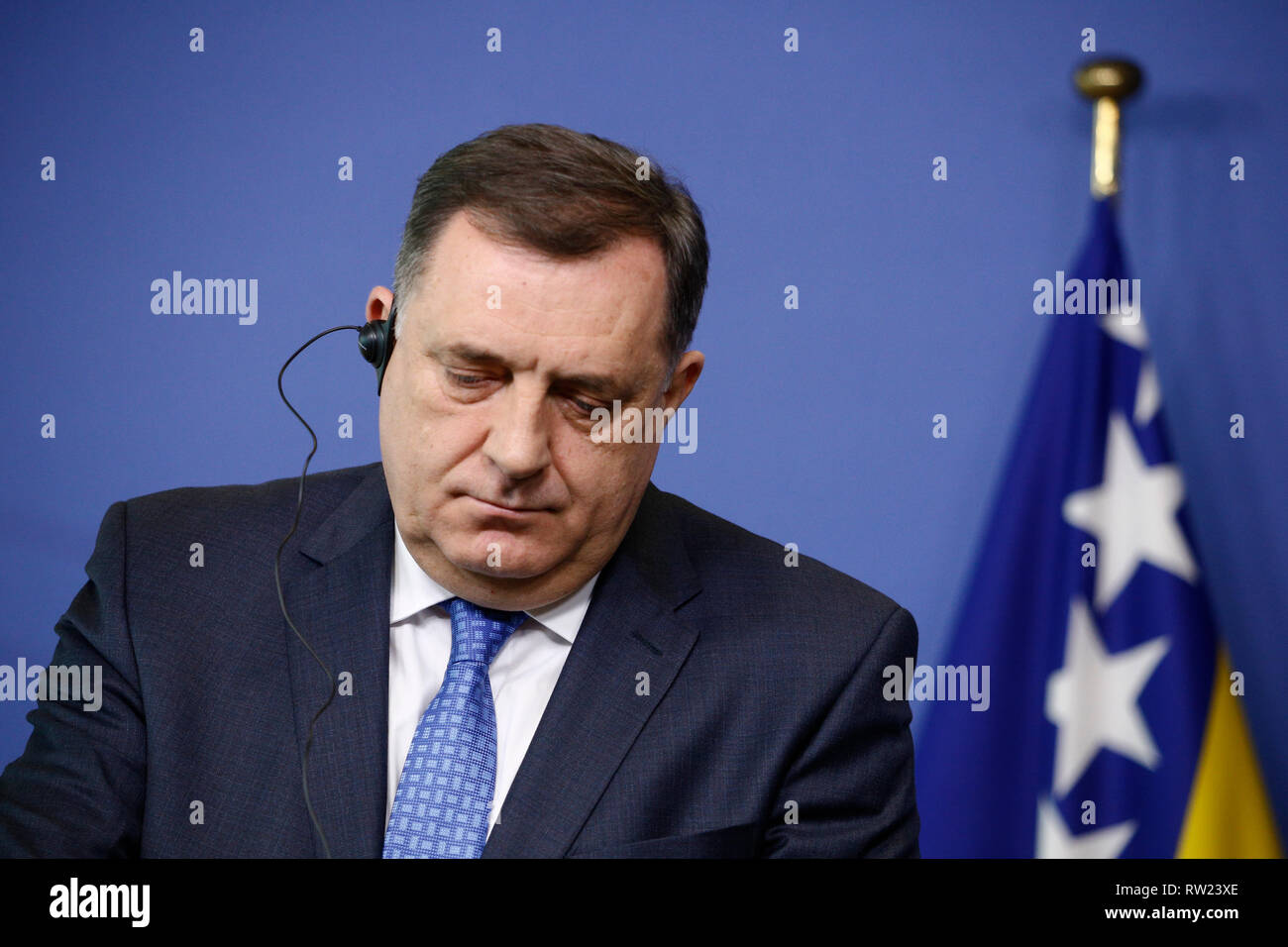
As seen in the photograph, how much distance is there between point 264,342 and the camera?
2557 millimetres

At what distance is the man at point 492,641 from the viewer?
5.00 feet

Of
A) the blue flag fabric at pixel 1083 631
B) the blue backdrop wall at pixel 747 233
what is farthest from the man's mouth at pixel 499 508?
the blue flag fabric at pixel 1083 631

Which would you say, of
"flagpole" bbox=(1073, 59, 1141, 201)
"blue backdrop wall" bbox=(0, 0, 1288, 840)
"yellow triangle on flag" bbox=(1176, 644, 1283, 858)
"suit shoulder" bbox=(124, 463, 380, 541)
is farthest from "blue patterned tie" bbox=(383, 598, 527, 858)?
"flagpole" bbox=(1073, 59, 1141, 201)

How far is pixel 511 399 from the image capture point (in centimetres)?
152

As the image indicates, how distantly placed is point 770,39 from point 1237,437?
131 centimetres

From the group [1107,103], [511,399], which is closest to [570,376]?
[511,399]

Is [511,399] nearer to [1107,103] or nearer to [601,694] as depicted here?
[601,694]

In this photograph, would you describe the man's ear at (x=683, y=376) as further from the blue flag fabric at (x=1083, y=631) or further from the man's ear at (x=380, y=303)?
the blue flag fabric at (x=1083, y=631)

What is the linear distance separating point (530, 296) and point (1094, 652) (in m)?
1.61

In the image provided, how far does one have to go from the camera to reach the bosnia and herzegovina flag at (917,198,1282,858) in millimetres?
2525

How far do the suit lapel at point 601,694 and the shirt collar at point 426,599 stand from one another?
0.03 metres

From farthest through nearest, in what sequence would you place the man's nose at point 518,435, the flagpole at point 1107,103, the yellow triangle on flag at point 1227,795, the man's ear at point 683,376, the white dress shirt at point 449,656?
the flagpole at point 1107,103 < the yellow triangle on flag at point 1227,795 < the man's ear at point 683,376 < the white dress shirt at point 449,656 < the man's nose at point 518,435
